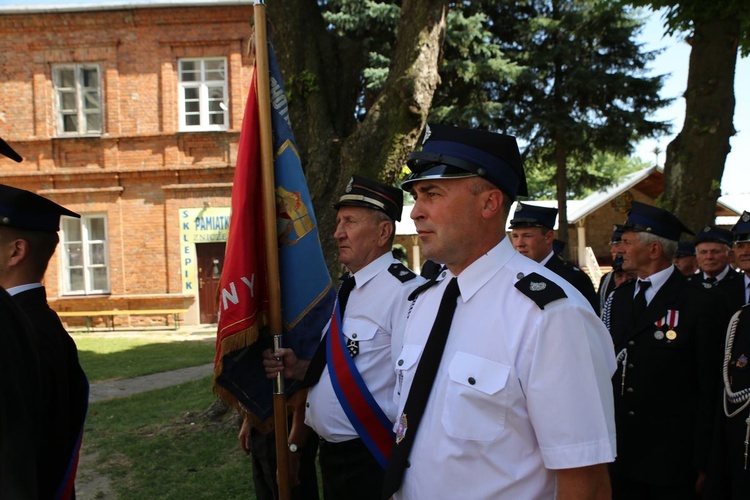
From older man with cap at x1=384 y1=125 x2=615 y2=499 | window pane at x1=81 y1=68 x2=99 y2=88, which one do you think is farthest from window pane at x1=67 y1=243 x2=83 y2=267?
older man with cap at x1=384 y1=125 x2=615 y2=499

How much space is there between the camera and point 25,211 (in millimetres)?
2574

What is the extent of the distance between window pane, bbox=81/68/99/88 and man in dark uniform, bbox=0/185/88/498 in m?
19.3

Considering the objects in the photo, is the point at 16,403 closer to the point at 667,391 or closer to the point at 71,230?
the point at 667,391

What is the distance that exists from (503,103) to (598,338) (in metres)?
15.8

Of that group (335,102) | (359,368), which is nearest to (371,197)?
(359,368)

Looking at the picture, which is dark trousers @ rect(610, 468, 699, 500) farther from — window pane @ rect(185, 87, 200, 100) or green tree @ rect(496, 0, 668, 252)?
window pane @ rect(185, 87, 200, 100)

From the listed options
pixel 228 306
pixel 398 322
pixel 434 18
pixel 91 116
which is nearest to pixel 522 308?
pixel 398 322

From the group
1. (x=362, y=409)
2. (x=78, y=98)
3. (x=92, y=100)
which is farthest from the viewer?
(x=92, y=100)

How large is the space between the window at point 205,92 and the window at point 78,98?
106 inches

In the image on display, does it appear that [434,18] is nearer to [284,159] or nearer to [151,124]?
[284,159]

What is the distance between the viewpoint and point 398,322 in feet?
10.7

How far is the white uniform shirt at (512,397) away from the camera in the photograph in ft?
5.98

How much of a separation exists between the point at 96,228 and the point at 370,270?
1877cm

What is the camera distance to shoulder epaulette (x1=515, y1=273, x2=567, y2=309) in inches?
74.7
